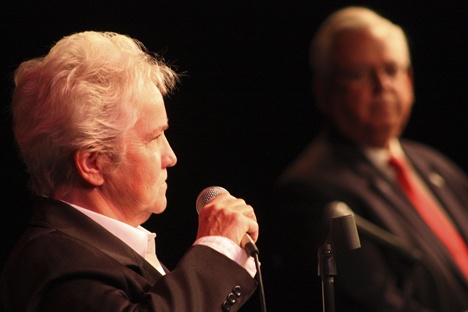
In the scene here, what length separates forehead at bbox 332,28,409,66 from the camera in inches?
102

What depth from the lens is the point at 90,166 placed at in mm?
1721

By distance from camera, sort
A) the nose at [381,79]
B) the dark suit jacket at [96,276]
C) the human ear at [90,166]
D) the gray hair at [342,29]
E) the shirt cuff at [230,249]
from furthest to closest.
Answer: the gray hair at [342,29]
the nose at [381,79]
the human ear at [90,166]
the shirt cuff at [230,249]
the dark suit jacket at [96,276]

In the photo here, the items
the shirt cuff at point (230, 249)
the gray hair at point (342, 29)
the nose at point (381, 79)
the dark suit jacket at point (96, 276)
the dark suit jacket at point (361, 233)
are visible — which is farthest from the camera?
the gray hair at point (342, 29)

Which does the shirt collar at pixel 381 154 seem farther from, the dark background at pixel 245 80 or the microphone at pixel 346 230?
the microphone at pixel 346 230

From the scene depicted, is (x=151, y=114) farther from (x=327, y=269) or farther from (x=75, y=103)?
(x=327, y=269)

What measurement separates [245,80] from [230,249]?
1.37 m

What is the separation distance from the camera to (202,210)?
5.50 feet

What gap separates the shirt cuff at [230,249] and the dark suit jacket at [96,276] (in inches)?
0.7

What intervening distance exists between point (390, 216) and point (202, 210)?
896 millimetres

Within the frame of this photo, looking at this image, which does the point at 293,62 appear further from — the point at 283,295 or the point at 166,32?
the point at 283,295

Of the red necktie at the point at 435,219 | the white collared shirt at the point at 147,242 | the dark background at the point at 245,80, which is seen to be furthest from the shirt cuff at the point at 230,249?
the dark background at the point at 245,80

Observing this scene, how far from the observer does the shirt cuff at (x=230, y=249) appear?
1.60 m

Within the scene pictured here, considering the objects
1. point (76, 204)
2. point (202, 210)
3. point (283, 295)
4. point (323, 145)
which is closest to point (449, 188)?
point (323, 145)

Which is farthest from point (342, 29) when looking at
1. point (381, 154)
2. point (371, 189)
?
point (371, 189)
